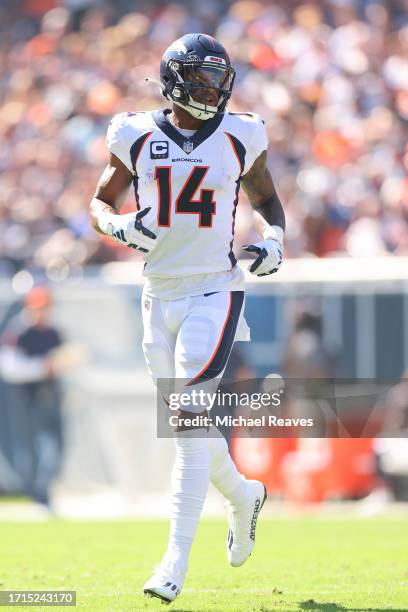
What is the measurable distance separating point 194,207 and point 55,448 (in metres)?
6.16

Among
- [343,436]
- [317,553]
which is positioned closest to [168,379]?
[317,553]

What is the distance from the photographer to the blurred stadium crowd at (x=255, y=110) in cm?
1184

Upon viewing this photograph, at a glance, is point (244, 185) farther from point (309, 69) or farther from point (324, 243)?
point (309, 69)

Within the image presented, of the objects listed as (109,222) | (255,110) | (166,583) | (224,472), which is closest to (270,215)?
(109,222)

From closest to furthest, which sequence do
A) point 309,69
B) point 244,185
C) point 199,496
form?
1. point 199,496
2. point 244,185
3. point 309,69

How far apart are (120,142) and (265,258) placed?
0.82 m

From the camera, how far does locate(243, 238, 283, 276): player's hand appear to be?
5.59 metres

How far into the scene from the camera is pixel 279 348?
10.8 metres

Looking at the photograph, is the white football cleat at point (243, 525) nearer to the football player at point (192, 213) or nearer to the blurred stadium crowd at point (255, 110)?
the football player at point (192, 213)

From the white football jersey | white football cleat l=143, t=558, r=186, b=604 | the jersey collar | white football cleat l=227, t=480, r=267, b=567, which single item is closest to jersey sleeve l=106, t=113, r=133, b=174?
the white football jersey

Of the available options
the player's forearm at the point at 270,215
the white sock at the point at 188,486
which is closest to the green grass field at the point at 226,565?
the white sock at the point at 188,486

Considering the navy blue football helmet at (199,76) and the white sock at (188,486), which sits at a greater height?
the navy blue football helmet at (199,76)

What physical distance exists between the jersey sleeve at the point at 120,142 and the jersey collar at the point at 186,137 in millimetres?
152

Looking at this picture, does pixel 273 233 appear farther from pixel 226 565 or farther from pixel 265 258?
pixel 226 565
